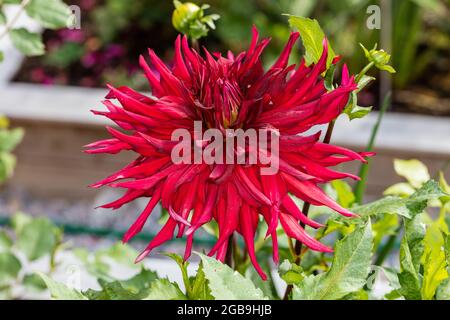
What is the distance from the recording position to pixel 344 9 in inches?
73.7

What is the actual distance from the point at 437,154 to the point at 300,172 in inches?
48.5

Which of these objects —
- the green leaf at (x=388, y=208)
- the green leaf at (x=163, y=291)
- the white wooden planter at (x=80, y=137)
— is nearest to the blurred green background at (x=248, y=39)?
the white wooden planter at (x=80, y=137)

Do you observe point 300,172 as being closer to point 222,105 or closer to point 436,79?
point 222,105

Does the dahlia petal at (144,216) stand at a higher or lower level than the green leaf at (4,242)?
higher

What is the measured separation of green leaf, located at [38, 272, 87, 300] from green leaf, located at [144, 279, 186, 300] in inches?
1.8

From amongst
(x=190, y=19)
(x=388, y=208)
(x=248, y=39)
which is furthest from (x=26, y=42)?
(x=248, y=39)

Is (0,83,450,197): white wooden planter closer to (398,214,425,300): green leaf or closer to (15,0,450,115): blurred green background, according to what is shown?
(15,0,450,115): blurred green background

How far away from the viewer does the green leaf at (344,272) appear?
49cm

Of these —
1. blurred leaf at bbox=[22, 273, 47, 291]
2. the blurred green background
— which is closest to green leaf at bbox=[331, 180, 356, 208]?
blurred leaf at bbox=[22, 273, 47, 291]

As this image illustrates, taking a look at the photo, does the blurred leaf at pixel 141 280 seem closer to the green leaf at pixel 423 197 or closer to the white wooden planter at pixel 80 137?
the green leaf at pixel 423 197

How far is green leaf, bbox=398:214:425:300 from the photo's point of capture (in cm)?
54

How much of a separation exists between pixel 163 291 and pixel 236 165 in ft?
0.30

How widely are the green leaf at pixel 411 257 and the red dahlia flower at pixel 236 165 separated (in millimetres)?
72
